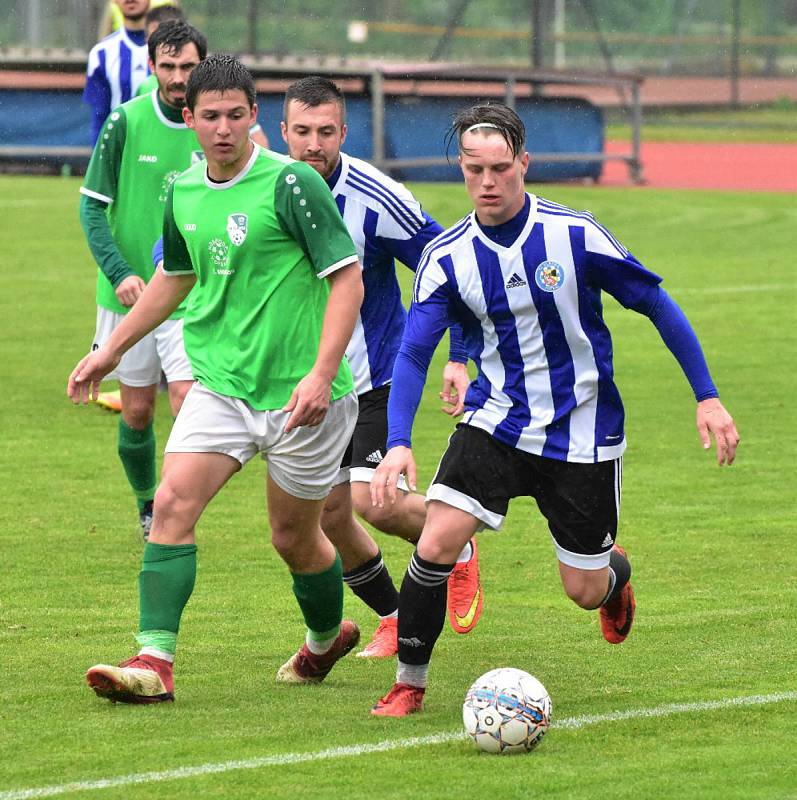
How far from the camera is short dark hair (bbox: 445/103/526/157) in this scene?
563cm

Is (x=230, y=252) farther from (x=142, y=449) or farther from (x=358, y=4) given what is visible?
(x=358, y=4)

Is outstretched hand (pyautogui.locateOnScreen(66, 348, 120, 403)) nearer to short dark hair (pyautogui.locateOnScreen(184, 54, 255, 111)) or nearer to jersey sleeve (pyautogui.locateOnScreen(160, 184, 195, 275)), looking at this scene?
jersey sleeve (pyautogui.locateOnScreen(160, 184, 195, 275))

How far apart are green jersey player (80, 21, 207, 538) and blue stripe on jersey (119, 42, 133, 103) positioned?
1.50 metres

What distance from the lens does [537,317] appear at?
574cm

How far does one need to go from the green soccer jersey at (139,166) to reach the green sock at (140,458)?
0.78 meters

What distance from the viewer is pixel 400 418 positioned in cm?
557

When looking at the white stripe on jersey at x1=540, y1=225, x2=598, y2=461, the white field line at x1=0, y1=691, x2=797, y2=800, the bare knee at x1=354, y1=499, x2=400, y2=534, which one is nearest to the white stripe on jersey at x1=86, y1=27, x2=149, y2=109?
the bare knee at x1=354, y1=499, x2=400, y2=534

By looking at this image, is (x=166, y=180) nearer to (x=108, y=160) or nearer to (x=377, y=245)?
(x=108, y=160)

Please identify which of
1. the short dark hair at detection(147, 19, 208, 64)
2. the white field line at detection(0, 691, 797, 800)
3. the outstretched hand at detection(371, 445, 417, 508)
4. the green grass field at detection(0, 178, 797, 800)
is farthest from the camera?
the short dark hair at detection(147, 19, 208, 64)

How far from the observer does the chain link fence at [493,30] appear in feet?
111

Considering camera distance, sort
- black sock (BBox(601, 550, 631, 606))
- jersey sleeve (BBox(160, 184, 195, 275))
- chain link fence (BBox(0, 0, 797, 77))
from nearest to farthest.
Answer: jersey sleeve (BBox(160, 184, 195, 275)) → black sock (BBox(601, 550, 631, 606)) → chain link fence (BBox(0, 0, 797, 77))

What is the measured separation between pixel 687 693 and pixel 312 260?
1896mm

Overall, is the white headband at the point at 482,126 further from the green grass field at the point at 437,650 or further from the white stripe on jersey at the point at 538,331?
the green grass field at the point at 437,650

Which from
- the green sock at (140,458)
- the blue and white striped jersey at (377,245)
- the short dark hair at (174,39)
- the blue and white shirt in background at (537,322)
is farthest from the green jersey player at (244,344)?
the green sock at (140,458)
